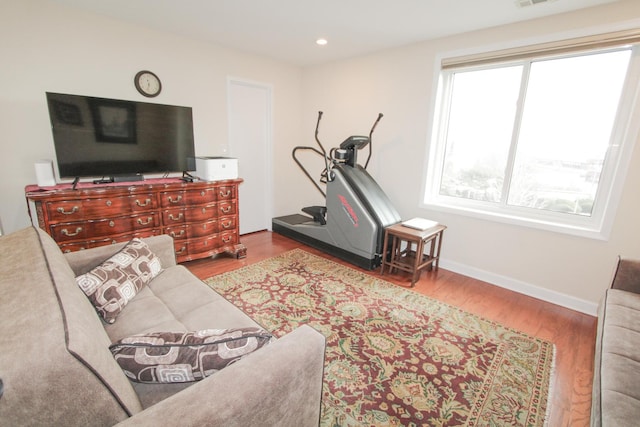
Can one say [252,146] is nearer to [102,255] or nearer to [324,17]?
[324,17]

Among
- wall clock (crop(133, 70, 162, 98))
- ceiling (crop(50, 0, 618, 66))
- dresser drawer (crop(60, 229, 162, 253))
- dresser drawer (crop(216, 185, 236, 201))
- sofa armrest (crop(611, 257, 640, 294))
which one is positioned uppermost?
ceiling (crop(50, 0, 618, 66))

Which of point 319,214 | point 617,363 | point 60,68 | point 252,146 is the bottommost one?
point 617,363

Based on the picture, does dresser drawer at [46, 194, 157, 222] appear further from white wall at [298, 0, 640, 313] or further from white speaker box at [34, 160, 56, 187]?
white wall at [298, 0, 640, 313]

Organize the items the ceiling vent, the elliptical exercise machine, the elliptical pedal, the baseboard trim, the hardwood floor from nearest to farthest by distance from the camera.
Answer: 1. the hardwood floor
2. the ceiling vent
3. the baseboard trim
4. the elliptical exercise machine
5. the elliptical pedal

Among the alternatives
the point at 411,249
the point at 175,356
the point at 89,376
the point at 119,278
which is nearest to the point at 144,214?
the point at 119,278

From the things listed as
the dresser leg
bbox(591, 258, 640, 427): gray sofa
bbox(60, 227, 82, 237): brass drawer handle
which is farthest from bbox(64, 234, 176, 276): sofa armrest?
bbox(591, 258, 640, 427): gray sofa

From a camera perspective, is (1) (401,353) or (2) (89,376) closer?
(2) (89,376)

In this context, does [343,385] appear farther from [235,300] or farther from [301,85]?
[301,85]

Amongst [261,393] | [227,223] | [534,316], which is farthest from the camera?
[227,223]

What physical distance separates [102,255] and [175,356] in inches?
49.3

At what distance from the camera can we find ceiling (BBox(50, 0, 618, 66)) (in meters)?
2.37

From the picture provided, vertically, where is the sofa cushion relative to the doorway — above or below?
below

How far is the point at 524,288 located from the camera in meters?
2.87

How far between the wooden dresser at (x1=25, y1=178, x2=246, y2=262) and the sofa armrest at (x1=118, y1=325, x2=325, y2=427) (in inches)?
89.7
